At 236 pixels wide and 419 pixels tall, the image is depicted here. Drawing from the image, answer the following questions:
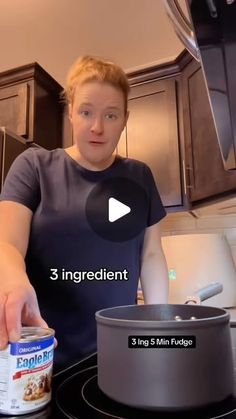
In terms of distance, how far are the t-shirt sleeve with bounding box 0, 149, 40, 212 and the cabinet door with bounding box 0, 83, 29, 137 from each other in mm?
1178

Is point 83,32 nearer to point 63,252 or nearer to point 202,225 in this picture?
point 202,225

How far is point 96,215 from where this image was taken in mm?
752

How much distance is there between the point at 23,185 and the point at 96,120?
0.72 ft

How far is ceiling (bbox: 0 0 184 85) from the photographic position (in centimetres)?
150

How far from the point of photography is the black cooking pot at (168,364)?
32cm

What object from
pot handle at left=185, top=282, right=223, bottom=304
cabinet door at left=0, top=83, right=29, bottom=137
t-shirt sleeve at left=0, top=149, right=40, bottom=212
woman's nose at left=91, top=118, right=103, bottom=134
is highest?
cabinet door at left=0, top=83, right=29, bottom=137

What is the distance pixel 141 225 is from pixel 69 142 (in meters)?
1.35

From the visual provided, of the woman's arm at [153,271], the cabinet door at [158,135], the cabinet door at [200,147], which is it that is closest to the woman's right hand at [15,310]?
the woman's arm at [153,271]

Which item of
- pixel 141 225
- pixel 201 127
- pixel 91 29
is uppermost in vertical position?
pixel 91 29

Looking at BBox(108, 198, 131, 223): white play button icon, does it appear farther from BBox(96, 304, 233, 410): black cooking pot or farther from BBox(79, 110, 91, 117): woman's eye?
BBox(96, 304, 233, 410): black cooking pot

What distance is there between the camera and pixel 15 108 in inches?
74.0

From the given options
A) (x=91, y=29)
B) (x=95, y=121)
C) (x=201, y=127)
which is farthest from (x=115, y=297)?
(x=91, y=29)

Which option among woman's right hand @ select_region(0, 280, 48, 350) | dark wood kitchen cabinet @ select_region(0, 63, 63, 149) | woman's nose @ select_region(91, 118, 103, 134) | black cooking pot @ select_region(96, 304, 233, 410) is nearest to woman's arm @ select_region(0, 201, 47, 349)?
woman's right hand @ select_region(0, 280, 48, 350)

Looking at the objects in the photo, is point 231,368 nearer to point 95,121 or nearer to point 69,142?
point 95,121
